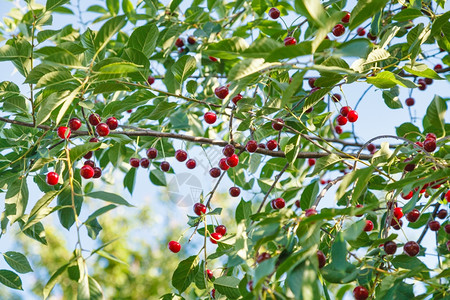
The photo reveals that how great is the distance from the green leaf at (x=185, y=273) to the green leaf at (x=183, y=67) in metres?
0.58

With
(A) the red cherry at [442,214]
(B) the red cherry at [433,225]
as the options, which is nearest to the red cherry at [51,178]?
(B) the red cherry at [433,225]

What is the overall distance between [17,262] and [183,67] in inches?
32.9

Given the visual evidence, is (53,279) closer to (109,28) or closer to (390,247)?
(109,28)

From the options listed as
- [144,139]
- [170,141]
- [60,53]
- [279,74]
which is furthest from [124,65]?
[170,141]

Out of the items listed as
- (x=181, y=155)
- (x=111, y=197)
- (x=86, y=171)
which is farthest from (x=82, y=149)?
(x=181, y=155)

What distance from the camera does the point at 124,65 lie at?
1.12 metres

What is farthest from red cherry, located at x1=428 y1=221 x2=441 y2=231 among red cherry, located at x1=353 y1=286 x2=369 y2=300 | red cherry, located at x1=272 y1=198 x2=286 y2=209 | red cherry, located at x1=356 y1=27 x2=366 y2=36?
red cherry, located at x1=356 y1=27 x2=366 y2=36

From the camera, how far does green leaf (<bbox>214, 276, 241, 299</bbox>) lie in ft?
4.44

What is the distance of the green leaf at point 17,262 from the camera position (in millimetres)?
1523

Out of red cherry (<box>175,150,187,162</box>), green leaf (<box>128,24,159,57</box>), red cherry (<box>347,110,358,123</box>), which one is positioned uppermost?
green leaf (<box>128,24,159,57</box>)

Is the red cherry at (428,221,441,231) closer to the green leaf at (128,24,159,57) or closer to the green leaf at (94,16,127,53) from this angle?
the green leaf at (128,24,159,57)

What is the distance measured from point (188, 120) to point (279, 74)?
0.33 meters

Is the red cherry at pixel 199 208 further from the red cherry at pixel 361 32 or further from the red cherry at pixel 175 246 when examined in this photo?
the red cherry at pixel 361 32

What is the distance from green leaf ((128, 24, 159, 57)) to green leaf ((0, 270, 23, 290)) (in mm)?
836
